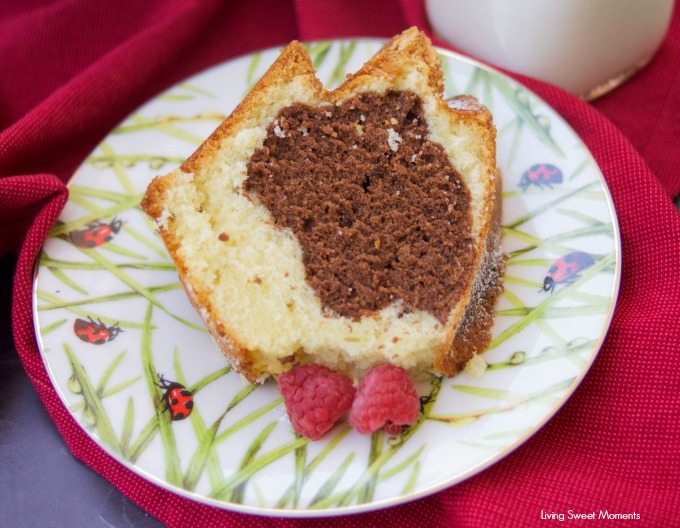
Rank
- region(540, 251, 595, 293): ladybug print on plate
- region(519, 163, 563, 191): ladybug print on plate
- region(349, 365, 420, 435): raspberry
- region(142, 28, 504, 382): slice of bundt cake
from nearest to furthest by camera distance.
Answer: region(349, 365, 420, 435): raspberry
region(142, 28, 504, 382): slice of bundt cake
region(540, 251, 595, 293): ladybug print on plate
region(519, 163, 563, 191): ladybug print on plate

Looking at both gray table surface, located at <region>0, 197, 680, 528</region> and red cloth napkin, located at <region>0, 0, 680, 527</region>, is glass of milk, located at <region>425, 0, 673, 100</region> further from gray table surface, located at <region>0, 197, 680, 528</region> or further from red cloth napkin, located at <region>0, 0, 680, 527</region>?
gray table surface, located at <region>0, 197, 680, 528</region>

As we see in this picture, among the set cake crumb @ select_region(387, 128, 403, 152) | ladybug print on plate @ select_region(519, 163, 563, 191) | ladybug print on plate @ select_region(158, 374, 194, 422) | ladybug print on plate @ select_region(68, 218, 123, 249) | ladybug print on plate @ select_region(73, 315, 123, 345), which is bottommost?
ladybug print on plate @ select_region(158, 374, 194, 422)

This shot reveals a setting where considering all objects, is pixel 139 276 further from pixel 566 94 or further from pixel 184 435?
pixel 566 94

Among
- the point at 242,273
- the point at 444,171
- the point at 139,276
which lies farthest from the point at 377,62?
the point at 139,276

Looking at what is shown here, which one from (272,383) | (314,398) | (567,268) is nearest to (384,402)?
(314,398)

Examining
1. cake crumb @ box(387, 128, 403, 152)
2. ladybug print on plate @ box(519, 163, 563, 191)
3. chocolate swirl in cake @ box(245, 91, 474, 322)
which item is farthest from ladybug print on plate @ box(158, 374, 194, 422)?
ladybug print on plate @ box(519, 163, 563, 191)

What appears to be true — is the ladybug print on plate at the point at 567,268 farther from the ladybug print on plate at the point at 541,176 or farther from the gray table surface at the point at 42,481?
the gray table surface at the point at 42,481
